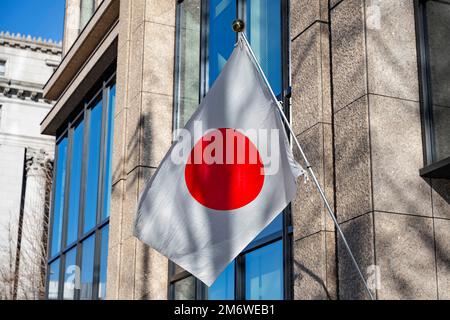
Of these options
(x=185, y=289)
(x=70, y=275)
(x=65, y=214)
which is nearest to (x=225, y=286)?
(x=185, y=289)

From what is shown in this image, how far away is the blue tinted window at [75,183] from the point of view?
20953mm

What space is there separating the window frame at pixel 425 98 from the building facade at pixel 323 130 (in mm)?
15

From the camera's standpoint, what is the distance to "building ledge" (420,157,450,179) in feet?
29.1

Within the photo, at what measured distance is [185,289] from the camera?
14.4 m

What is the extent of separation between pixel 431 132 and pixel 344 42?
1.40 m

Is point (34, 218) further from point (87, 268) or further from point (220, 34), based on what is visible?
point (220, 34)

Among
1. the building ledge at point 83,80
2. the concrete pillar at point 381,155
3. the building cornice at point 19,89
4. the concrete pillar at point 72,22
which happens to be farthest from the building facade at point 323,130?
the building cornice at point 19,89

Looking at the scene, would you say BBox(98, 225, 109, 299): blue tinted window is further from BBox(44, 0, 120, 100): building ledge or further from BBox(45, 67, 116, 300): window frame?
BBox(44, 0, 120, 100): building ledge

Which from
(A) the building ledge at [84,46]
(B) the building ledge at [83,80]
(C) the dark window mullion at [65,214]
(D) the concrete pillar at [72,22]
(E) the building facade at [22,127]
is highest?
(E) the building facade at [22,127]

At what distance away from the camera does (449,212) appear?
9.25m

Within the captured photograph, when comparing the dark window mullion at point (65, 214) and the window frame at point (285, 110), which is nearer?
the window frame at point (285, 110)

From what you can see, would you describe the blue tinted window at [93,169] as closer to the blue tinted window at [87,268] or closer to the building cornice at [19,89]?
the blue tinted window at [87,268]

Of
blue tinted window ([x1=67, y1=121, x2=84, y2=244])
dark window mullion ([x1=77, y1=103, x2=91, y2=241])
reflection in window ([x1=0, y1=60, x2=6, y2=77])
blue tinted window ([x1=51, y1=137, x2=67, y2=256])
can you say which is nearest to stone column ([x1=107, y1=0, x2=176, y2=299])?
dark window mullion ([x1=77, y1=103, x2=91, y2=241])
